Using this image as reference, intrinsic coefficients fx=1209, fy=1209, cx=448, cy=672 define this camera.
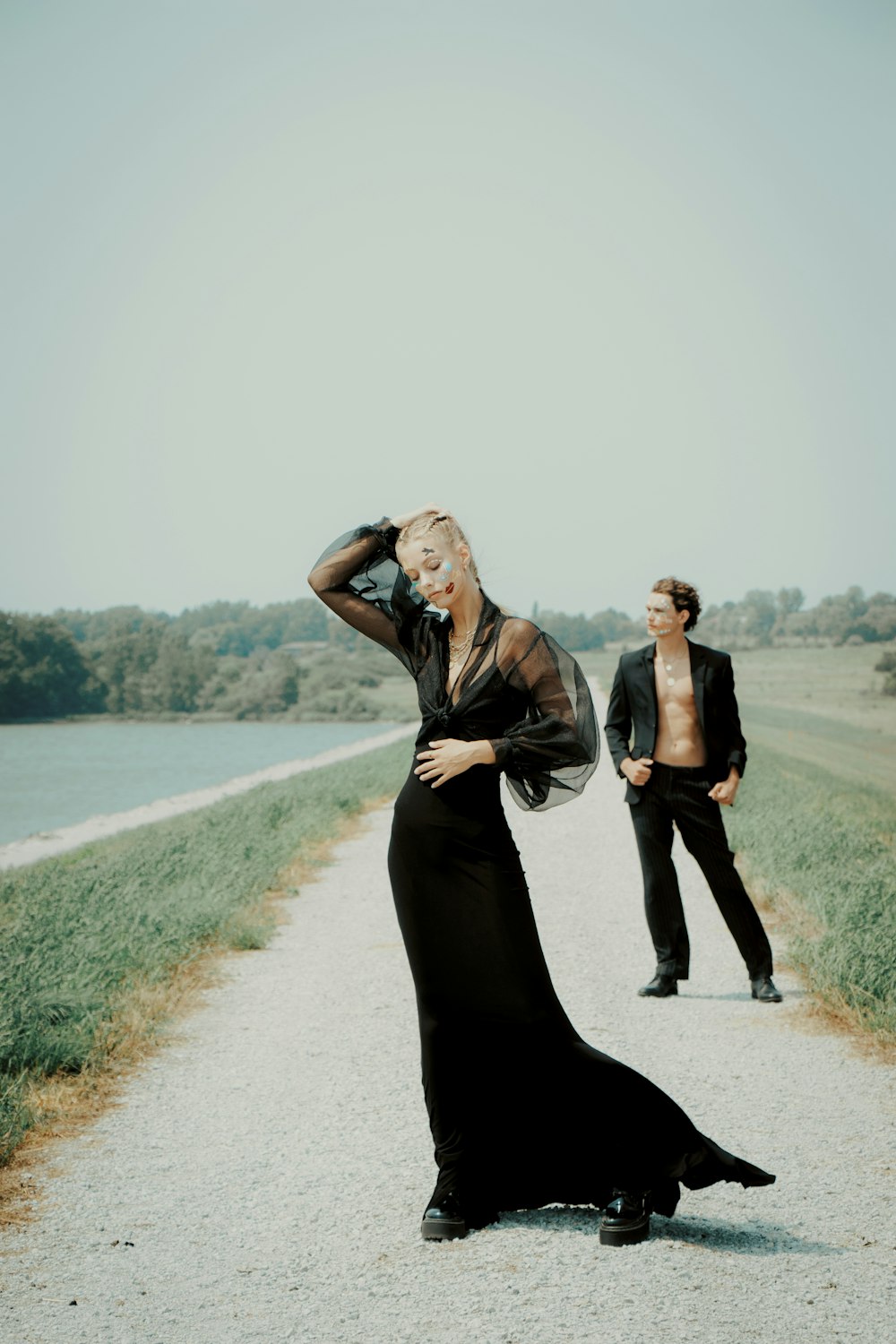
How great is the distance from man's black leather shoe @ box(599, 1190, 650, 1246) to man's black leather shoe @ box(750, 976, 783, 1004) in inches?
136

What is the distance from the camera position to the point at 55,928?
783cm

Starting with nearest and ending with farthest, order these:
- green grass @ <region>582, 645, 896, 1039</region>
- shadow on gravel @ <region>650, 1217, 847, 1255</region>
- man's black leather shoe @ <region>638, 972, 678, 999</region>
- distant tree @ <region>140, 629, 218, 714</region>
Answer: shadow on gravel @ <region>650, 1217, 847, 1255</region> < green grass @ <region>582, 645, 896, 1039</region> < man's black leather shoe @ <region>638, 972, 678, 999</region> < distant tree @ <region>140, 629, 218, 714</region>

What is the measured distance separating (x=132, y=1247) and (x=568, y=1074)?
59.1 inches

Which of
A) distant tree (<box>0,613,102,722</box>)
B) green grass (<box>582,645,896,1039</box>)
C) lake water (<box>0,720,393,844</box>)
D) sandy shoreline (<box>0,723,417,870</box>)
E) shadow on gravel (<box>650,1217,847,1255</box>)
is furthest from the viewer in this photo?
distant tree (<box>0,613,102,722</box>)

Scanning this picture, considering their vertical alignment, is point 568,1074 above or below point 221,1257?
above

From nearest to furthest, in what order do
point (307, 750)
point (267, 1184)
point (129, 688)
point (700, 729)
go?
point (267, 1184) → point (700, 729) → point (307, 750) → point (129, 688)

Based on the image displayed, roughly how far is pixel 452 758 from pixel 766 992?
4.08m

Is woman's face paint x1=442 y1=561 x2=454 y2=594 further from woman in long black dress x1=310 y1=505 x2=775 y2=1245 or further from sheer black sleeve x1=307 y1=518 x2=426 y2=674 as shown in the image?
sheer black sleeve x1=307 y1=518 x2=426 y2=674

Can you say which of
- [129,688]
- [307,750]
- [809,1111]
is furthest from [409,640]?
[129,688]

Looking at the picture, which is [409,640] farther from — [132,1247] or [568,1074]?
[132,1247]

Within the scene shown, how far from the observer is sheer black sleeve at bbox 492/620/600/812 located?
3768mm

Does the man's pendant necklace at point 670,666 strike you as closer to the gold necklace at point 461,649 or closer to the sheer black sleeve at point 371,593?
the sheer black sleeve at point 371,593

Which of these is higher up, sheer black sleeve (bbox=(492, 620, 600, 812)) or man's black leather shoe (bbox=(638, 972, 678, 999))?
sheer black sleeve (bbox=(492, 620, 600, 812))

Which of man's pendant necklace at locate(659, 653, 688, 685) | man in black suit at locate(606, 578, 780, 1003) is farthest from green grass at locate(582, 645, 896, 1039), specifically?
man's pendant necklace at locate(659, 653, 688, 685)
